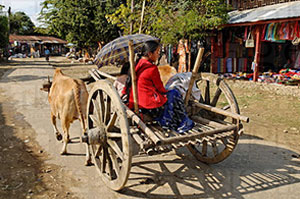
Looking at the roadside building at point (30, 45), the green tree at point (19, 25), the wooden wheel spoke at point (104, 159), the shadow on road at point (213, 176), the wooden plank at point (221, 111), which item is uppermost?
the green tree at point (19, 25)

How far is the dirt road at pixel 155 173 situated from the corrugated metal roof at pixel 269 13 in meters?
6.06

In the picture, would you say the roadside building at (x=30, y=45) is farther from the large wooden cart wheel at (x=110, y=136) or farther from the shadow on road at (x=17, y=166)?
the large wooden cart wheel at (x=110, y=136)

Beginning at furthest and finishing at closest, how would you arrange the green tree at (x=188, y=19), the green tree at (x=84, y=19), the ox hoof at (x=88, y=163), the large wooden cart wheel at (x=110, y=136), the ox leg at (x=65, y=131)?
the green tree at (x=84, y=19), the green tree at (x=188, y=19), the ox leg at (x=65, y=131), the ox hoof at (x=88, y=163), the large wooden cart wheel at (x=110, y=136)

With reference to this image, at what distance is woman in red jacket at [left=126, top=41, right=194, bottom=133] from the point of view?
3.35 meters

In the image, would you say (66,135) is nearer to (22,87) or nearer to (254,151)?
→ (254,151)

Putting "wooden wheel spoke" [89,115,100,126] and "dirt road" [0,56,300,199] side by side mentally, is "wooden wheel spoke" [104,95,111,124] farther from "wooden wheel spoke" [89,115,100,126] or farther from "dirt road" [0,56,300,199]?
"dirt road" [0,56,300,199]

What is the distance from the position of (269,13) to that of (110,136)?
31.7 feet

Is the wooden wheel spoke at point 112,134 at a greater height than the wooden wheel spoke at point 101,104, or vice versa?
the wooden wheel spoke at point 101,104

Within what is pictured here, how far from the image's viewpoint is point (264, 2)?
39.7 feet

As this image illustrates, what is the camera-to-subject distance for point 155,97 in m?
3.38

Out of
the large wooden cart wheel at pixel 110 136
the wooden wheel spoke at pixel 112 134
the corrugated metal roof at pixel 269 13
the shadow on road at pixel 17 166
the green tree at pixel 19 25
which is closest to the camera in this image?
the large wooden cart wheel at pixel 110 136

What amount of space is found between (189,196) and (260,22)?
9021 millimetres

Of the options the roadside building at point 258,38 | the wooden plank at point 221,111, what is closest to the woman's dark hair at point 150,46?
the wooden plank at point 221,111

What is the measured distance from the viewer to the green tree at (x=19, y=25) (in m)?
44.8
